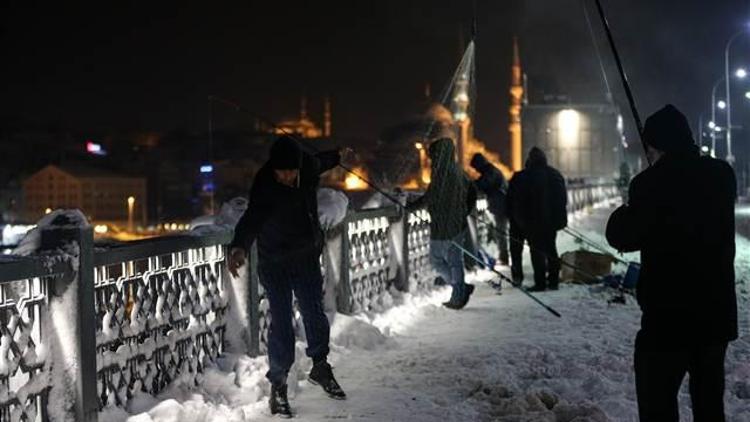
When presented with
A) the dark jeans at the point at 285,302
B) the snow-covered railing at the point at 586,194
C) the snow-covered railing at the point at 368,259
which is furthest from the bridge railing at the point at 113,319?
the snow-covered railing at the point at 586,194

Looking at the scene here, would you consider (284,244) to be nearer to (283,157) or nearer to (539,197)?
(283,157)

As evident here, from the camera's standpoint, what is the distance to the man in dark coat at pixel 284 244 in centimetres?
528

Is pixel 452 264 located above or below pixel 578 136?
below

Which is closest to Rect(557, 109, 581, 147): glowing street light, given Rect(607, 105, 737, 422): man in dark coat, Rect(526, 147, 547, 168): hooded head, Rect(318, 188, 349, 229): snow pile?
Rect(526, 147, 547, 168): hooded head

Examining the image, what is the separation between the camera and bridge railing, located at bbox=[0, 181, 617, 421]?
157 inches

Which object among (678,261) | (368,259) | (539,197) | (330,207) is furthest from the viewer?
(539,197)

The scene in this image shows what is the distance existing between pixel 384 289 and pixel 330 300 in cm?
179

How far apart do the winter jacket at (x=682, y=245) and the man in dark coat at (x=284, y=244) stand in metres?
2.33

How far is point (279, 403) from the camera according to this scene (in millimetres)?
5238

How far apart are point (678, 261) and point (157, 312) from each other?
3077 mm

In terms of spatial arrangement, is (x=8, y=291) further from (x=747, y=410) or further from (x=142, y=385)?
(x=747, y=410)

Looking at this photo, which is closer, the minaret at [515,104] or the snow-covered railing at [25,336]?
the snow-covered railing at [25,336]

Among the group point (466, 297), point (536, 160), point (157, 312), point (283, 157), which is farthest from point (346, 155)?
point (536, 160)

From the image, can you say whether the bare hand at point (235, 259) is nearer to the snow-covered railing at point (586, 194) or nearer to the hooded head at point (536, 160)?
the hooded head at point (536, 160)
